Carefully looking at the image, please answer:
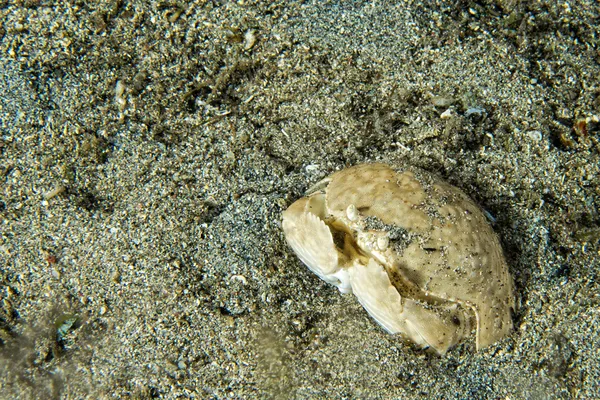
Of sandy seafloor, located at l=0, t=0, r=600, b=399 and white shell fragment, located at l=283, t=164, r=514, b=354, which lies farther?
sandy seafloor, located at l=0, t=0, r=600, b=399

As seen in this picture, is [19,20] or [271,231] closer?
[271,231]

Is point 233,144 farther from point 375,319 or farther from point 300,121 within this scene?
point 375,319

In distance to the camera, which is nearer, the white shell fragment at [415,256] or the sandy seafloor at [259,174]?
the white shell fragment at [415,256]

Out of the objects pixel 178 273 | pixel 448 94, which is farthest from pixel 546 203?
pixel 178 273
